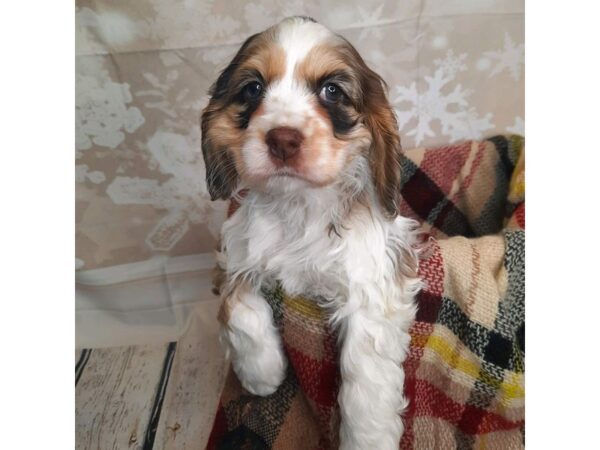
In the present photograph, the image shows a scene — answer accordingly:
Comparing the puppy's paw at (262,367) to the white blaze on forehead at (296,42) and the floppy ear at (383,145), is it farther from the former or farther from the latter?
the white blaze on forehead at (296,42)

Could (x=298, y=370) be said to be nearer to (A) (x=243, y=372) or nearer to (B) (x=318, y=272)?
(A) (x=243, y=372)

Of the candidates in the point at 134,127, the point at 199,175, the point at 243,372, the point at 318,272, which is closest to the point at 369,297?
the point at 318,272

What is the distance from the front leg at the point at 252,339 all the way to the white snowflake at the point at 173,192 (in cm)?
92

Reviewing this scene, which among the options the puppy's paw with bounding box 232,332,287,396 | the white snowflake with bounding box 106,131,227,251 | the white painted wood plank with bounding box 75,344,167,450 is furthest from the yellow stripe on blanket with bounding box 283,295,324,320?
the white snowflake with bounding box 106,131,227,251

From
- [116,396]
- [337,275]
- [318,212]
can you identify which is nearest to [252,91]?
[318,212]

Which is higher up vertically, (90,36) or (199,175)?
(90,36)

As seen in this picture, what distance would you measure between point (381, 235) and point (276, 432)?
0.66 metres

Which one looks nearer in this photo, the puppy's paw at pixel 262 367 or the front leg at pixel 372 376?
the front leg at pixel 372 376

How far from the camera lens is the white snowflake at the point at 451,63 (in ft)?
7.58

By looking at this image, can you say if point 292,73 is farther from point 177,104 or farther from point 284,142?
point 177,104

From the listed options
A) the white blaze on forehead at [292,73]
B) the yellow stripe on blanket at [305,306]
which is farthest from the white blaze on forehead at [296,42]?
the yellow stripe on blanket at [305,306]

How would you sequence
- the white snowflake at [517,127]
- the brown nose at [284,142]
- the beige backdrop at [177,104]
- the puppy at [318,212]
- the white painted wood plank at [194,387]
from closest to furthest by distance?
the brown nose at [284,142]
the puppy at [318,212]
the white painted wood plank at [194,387]
the beige backdrop at [177,104]
the white snowflake at [517,127]

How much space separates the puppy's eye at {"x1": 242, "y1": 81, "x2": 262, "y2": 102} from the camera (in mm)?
1359

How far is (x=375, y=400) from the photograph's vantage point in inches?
53.0
